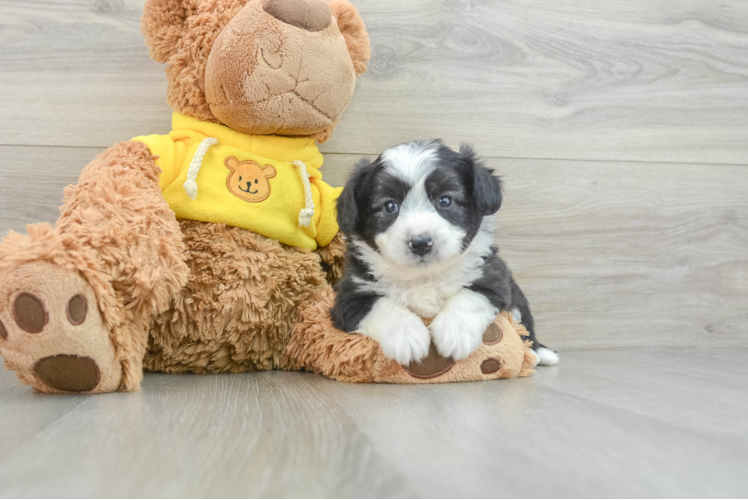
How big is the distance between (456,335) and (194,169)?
803 mm

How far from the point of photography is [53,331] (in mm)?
1120

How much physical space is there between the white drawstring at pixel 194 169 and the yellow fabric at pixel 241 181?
0.03 m

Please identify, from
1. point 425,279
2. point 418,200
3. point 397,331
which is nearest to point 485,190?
point 418,200

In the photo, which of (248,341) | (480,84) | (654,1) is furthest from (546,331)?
(654,1)

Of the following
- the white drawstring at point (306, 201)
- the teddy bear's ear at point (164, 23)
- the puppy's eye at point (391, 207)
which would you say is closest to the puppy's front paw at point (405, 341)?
the puppy's eye at point (391, 207)

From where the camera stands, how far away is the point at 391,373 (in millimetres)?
1390

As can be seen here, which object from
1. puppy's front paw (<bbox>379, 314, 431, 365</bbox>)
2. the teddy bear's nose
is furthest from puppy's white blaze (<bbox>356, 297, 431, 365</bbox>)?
the teddy bear's nose

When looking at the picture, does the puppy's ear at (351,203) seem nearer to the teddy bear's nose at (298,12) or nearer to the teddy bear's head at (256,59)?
the teddy bear's head at (256,59)

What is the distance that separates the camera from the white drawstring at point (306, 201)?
161cm

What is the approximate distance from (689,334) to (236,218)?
1.80 meters

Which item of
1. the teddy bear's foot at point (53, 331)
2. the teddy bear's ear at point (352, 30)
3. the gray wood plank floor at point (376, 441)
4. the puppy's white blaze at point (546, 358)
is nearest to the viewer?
the gray wood plank floor at point (376, 441)

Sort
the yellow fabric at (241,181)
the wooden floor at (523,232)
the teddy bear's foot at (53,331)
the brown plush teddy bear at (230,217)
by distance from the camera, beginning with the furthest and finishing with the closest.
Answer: the yellow fabric at (241,181) < the brown plush teddy bear at (230,217) < the teddy bear's foot at (53,331) < the wooden floor at (523,232)

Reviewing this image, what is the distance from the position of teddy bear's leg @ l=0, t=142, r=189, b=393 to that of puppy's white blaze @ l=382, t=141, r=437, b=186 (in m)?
0.56

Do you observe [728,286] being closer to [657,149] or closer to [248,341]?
[657,149]
